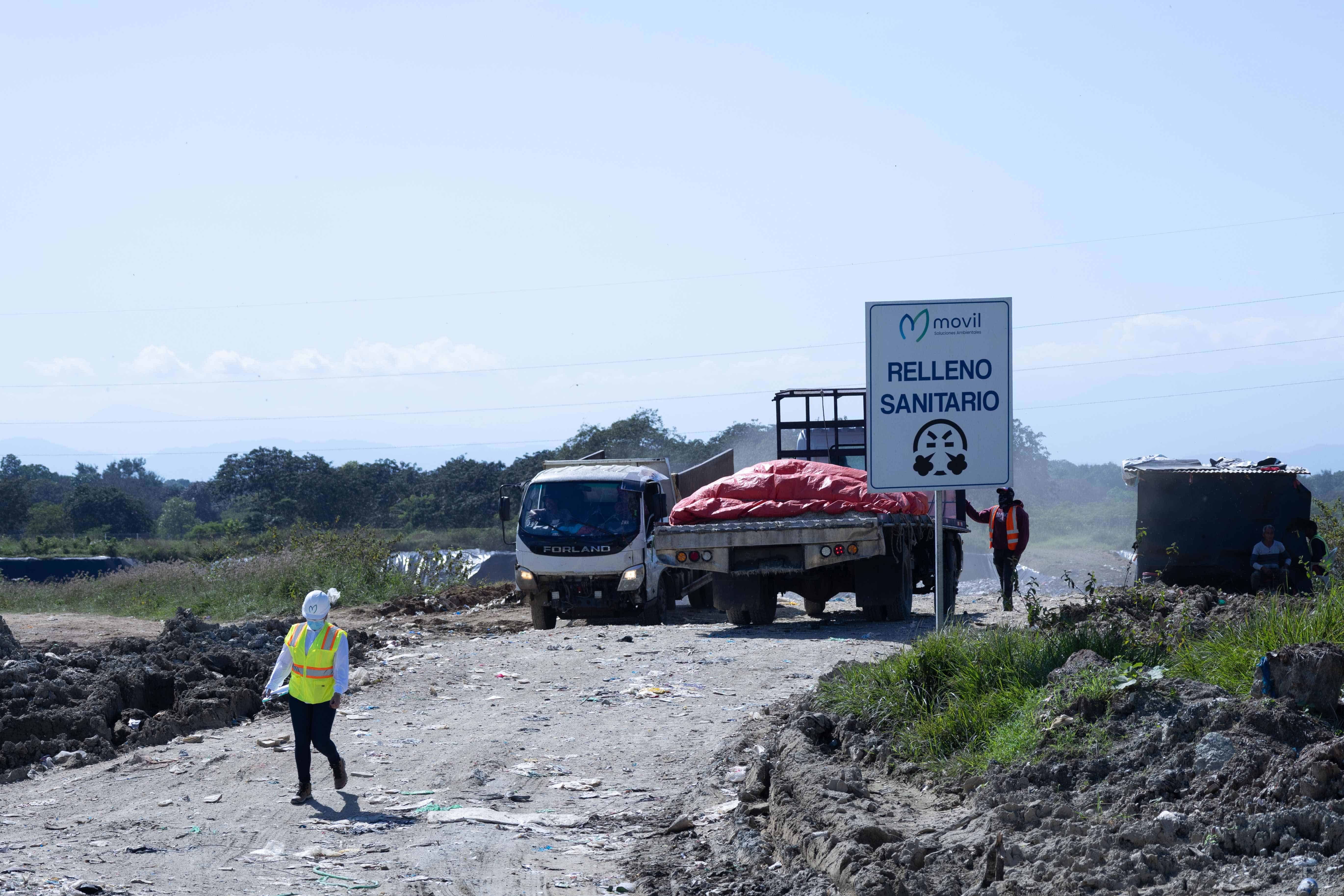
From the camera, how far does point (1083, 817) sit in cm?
464

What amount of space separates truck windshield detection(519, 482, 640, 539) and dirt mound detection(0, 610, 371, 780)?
4060 mm

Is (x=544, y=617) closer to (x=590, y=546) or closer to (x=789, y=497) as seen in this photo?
(x=590, y=546)

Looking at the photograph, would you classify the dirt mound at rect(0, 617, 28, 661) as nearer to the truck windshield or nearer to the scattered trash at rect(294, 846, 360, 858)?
the truck windshield

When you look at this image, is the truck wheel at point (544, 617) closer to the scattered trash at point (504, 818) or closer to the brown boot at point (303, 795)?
the brown boot at point (303, 795)

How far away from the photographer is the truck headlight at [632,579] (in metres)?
16.5

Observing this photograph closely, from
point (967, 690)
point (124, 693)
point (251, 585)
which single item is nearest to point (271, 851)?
Result: point (967, 690)

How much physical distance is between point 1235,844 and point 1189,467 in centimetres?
1135

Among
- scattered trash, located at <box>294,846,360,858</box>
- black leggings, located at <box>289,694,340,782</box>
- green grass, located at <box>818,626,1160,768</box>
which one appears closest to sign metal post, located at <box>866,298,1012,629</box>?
green grass, located at <box>818,626,1160,768</box>

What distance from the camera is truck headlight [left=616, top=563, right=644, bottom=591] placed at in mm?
16516

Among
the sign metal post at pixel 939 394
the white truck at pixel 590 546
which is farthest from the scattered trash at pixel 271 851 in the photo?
the white truck at pixel 590 546

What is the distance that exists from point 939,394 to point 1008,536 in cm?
748

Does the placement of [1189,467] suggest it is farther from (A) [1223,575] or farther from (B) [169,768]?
(B) [169,768]

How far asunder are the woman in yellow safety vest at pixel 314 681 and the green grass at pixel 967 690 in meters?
3.15

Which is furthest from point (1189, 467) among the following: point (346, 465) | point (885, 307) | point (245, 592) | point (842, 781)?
point (346, 465)
